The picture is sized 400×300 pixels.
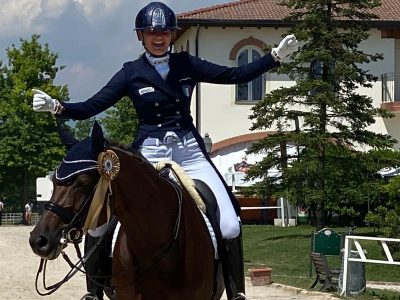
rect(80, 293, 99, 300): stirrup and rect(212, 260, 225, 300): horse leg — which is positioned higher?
rect(212, 260, 225, 300): horse leg

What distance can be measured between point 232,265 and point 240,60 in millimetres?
34738

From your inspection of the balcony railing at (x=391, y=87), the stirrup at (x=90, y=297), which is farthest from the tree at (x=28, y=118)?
the stirrup at (x=90, y=297)

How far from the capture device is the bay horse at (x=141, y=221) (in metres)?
5.97

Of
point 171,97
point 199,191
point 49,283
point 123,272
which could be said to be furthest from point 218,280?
point 49,283

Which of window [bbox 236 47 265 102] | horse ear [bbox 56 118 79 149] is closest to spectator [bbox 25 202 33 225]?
window [bbox 236 47 265 102]

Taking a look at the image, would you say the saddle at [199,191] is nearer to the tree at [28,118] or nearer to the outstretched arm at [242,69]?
the outstretched arm at [242,69]

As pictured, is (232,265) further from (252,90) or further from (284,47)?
(252,90)

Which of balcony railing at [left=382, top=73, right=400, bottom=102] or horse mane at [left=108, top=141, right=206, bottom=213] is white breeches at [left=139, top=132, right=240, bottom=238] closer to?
horse mane at [left=108, top=141, right=206, bottom=213]

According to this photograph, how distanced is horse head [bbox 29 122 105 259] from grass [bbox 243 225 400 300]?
1120 centimetres

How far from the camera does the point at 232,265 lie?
7.33 metres

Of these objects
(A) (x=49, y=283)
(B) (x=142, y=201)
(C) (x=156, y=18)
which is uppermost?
(C) (x=156, y=18)

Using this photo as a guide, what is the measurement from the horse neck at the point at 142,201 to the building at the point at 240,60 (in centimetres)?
3388

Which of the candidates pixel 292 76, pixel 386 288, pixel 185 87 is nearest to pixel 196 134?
pixel 185 87

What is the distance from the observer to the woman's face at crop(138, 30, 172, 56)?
7301mm
